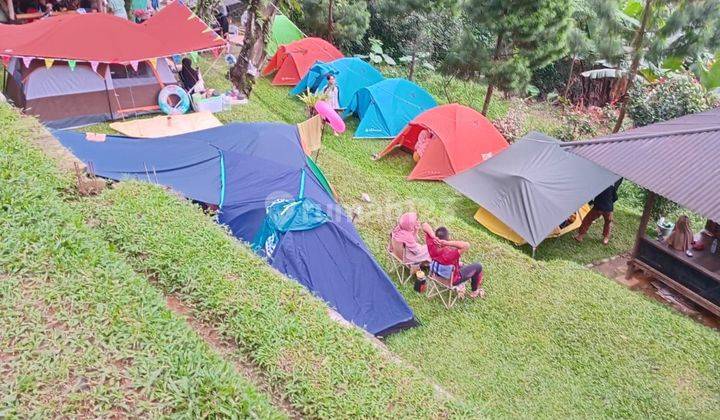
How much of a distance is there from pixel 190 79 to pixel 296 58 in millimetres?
3767

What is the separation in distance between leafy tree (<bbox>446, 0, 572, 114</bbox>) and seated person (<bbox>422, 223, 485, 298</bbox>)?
7.45 metres

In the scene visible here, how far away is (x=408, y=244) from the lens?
22.4ft

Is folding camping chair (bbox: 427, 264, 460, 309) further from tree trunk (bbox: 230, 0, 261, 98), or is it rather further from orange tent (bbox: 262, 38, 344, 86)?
orange tent (bbox: 262, 38, 344, 86)

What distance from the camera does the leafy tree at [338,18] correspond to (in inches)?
690

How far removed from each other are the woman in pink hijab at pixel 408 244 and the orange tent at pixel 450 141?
3.90m

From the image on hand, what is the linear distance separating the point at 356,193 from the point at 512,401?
15.3 ft

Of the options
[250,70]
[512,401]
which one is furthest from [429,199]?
[250,70]

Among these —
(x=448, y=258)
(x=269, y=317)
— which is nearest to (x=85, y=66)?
(x=448, y=258)

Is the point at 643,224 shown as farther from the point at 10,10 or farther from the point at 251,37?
the point at 10,10

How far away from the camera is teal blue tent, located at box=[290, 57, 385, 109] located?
549 inches

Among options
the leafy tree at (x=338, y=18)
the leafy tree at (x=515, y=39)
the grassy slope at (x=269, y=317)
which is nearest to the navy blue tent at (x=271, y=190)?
the grassy slope at (x=269, y=317)

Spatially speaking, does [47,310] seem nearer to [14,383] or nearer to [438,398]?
[14,383]

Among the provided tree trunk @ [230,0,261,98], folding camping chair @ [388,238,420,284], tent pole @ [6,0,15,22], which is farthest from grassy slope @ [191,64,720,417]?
tent pole @ [6,0,15,22]

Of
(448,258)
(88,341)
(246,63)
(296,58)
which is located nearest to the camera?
(88,341)
